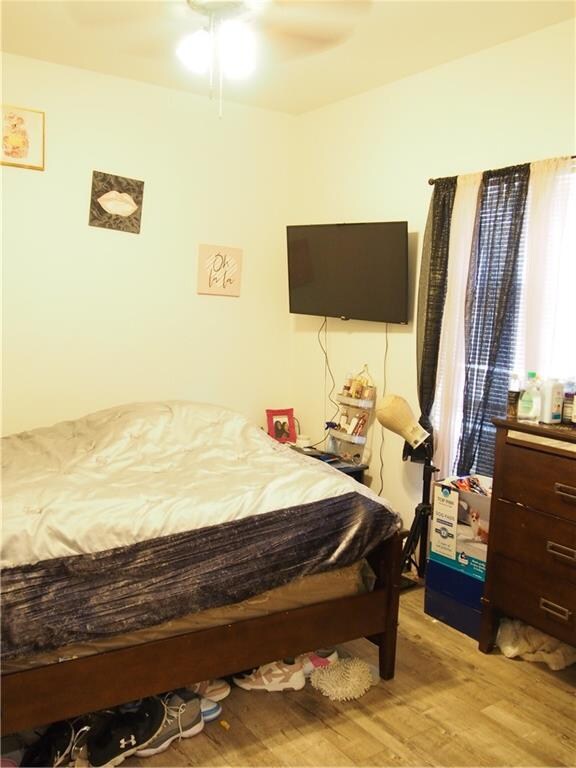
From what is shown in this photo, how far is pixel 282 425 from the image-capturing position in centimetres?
411

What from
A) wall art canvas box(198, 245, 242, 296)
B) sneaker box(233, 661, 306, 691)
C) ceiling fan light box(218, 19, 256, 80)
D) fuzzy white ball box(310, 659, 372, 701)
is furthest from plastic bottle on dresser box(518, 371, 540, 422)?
wall art canvas box(198, 245, 242, 296)

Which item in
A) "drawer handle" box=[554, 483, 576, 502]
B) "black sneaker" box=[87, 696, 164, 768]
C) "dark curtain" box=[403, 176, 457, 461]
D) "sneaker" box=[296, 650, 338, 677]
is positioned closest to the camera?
"black sneaker" box=[87, 696, 164, 768]

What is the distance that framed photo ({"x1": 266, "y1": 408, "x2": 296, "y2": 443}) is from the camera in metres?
4.07

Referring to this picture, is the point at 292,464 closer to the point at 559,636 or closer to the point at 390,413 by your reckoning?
the point at 390,413

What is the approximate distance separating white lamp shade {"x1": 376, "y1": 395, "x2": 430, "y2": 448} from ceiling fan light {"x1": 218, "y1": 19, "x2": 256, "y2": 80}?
5.64 feet

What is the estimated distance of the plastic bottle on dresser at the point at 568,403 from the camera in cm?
237

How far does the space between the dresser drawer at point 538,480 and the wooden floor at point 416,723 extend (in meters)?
0.69

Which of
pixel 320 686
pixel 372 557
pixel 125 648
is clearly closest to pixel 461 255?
pixel 372 557

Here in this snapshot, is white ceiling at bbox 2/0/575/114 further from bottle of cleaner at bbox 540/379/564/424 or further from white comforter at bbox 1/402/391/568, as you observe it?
white comforter at bbox 1/402/391/568

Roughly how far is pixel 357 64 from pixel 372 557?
2.38 m

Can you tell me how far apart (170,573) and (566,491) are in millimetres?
1426

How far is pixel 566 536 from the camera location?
223 cm

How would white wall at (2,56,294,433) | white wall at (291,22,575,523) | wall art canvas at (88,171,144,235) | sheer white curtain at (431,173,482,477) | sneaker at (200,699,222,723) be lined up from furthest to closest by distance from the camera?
wall art canvas at (88,171,144,235) → white wall at (2,56,294,433) → sheer white curtain at (431,173,482,477) → white wall at (291,22,575,523) → sneaker at (200,699,222,723)

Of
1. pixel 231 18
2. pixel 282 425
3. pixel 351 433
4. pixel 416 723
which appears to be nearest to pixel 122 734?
pixel 416 723
